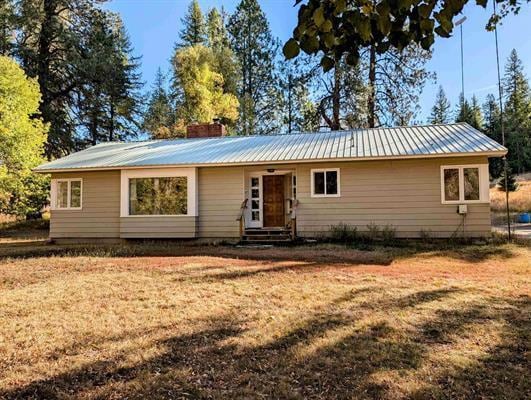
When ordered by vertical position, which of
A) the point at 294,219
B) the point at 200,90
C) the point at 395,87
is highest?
the point at 200,90

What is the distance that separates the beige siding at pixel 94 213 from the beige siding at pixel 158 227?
2.18ft

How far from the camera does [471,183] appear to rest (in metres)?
11.4

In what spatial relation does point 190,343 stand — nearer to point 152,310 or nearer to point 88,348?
point 88,348

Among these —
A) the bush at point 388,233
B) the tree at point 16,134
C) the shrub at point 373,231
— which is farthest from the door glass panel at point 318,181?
the tree at point 16,134

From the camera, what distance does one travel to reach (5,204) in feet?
57.7

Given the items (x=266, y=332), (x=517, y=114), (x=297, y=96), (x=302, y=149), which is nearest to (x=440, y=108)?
(x=517, y=114)

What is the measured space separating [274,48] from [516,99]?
36.6m

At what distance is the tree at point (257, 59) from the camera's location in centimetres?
2792

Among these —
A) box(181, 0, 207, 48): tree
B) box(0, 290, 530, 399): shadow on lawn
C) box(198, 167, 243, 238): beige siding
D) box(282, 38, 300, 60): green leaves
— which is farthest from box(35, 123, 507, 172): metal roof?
box(181, 0, 207, 48): tree

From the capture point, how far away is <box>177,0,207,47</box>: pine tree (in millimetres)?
28156

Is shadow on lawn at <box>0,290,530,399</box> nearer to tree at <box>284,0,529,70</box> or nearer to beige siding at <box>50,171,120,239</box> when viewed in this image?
tree at <box>284,0,529,70</box>

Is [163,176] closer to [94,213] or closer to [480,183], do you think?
[94,213]

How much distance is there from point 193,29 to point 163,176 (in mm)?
18893

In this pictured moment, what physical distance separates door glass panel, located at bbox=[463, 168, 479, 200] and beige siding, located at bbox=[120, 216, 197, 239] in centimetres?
810
